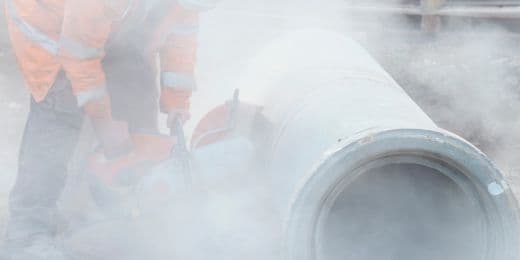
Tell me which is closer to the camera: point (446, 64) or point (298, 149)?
point (298, 149)

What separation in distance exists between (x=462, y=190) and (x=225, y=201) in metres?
1.05

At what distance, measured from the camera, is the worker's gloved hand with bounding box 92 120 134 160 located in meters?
3.17

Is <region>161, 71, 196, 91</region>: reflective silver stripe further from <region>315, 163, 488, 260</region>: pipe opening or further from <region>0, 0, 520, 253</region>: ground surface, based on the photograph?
<region>0, 0, 520, 253</region>: ground surface

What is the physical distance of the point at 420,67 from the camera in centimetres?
624

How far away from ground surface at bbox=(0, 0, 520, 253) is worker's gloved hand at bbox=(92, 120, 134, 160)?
5.84 feet

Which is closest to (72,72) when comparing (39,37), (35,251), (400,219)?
(39,37)

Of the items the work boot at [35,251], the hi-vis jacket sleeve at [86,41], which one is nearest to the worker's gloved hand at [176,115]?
the hi-vis jacket sleeve at [86,41]

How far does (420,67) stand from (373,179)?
3.54 m

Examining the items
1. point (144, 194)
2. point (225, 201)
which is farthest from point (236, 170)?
point (144, 194)

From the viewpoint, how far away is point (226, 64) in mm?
5973

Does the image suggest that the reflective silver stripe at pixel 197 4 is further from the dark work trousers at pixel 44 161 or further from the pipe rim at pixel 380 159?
the pipe rim at pixel 380 159

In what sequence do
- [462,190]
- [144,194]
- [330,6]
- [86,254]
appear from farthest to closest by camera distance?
[330,6], [86,254], [144,194], [462,190]

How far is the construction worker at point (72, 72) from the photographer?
3000 mm

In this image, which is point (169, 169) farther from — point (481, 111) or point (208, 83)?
point (481, 111)
